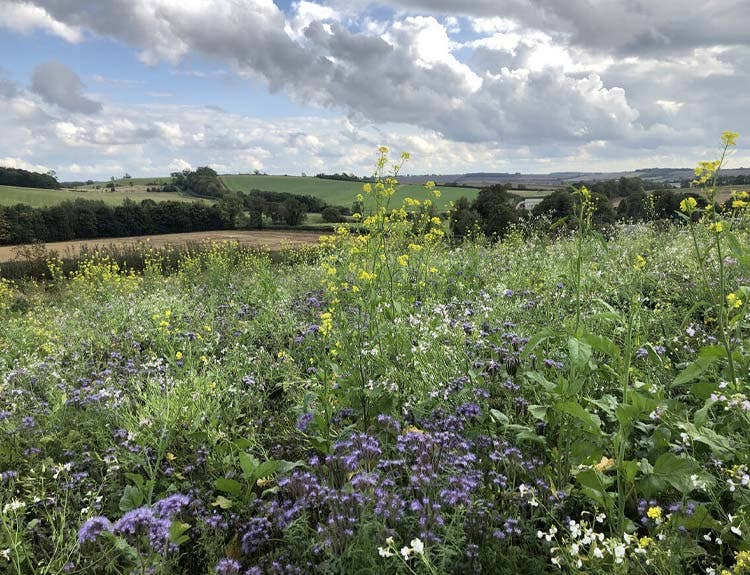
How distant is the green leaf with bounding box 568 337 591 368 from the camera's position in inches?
97.0

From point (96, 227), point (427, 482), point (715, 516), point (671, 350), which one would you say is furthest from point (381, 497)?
point (96, 227)

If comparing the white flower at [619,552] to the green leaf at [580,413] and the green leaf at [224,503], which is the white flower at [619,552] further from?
the green leaf at [224,503]

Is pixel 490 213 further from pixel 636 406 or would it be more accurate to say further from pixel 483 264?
pixel 636 406

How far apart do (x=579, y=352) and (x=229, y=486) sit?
223 cm

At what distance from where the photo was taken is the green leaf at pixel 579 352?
8.09 ft

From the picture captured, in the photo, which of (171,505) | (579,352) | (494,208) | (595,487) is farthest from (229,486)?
(494,208)

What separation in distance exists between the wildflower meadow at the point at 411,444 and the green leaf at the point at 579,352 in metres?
0.01

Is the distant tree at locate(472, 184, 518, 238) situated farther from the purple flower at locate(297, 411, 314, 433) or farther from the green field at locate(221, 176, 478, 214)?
the green field at locate(221, 176, 478, 214)

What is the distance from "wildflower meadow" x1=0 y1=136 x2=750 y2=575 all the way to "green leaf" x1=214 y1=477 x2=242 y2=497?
0.6 inches

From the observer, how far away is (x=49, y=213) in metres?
34.0

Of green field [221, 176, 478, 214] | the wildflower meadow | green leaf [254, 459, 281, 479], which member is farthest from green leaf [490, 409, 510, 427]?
green field [221, 176, 478, 214]

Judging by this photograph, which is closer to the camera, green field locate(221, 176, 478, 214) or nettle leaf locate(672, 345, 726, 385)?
nettle leaf locate(672, 345, 726, 385)

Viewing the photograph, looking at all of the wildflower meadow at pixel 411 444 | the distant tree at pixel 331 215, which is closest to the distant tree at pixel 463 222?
the wildflower meadow at pixel 411 444

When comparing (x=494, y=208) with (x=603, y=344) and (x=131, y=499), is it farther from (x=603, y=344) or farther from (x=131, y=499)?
(x=131, y=499)
